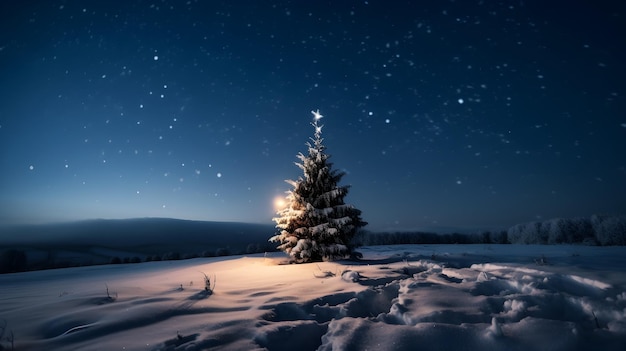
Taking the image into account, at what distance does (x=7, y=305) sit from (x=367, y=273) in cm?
659

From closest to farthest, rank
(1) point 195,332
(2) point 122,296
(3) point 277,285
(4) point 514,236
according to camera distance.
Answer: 1. (1) point 195,332
2. (2) point 122,296
3. (3) point 277,285
4. (4) point 514,236

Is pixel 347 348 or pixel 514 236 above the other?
pixel 347 348

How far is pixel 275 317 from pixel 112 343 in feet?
5.61

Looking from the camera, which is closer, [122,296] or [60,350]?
[60,350]

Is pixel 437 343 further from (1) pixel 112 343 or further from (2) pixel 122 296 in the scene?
(2) pixel 122 296

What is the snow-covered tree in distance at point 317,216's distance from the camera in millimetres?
10602

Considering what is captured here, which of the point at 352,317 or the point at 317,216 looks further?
the point at 317,216

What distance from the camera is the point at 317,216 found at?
432 inches

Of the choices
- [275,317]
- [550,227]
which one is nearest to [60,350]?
[275,317]

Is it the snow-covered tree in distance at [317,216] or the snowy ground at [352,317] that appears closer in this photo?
the snowy ground at [352,317]

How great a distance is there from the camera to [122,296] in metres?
4.68

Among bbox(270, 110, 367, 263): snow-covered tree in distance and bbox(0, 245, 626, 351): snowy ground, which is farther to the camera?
bbox(270, 110, 367, 263): snow-covered tree in distance

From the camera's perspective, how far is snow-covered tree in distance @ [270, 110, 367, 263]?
10.6m

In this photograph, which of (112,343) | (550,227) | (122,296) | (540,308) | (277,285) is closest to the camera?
(112,343)
